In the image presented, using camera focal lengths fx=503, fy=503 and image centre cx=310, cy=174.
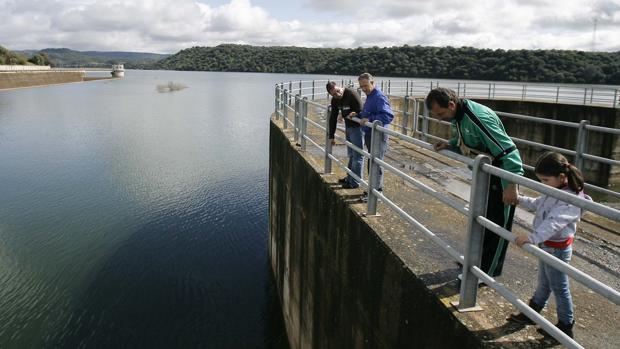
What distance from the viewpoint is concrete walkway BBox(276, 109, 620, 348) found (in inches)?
125

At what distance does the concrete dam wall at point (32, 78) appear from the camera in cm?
6719

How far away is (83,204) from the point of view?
18.1m

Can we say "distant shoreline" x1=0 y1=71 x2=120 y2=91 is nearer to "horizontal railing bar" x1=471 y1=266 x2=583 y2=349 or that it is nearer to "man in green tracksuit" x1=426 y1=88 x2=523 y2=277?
"man in green tracksuit" x1=426 y1=88 x2=523 y2=277

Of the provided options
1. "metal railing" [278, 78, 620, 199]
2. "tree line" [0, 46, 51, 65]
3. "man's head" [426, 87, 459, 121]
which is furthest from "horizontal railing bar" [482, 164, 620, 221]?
"tree line" [0, 46, 51, 65]

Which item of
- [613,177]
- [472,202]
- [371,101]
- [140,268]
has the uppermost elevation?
[371,101]

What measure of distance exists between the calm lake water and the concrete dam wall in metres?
44.5

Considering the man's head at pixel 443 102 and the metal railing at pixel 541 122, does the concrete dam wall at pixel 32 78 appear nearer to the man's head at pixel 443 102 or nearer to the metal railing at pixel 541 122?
the metal railing at pixel 541 122

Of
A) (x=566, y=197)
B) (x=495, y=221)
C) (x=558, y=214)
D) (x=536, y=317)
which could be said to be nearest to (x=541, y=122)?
(x=495, y=221)

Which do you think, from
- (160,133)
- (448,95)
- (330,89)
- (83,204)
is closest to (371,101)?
(330,89)

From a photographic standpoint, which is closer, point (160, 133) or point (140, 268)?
point (140, 268)

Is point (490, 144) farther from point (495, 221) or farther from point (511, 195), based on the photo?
point (495, 221)

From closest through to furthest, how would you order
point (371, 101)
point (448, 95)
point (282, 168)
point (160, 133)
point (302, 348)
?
point (448, 95)
point (371, 101)
point (302, 348)
point (282, 168)
point (160, 133)

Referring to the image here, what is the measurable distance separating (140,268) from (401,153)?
776cm

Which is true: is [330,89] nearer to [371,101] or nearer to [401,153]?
[371,101]
